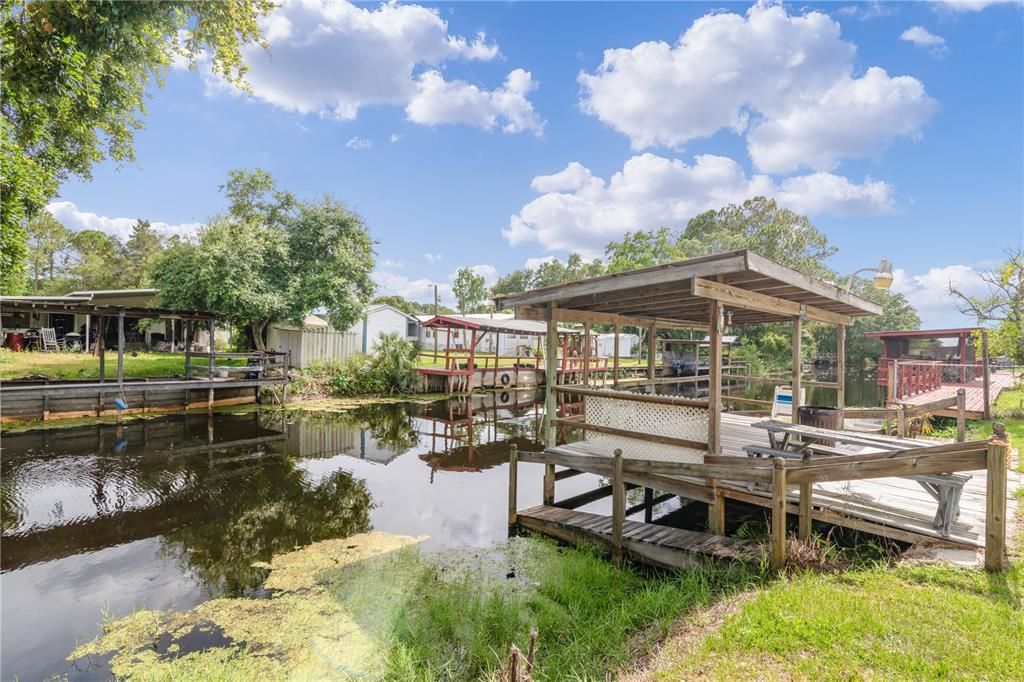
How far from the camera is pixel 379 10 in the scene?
9727 mm

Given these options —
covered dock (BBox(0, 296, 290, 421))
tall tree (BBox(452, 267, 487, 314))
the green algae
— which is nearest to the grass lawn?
covered dock (BBox(0, 296, 290, 421))

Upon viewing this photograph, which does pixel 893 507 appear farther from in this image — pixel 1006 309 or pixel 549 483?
pixel 1006 309

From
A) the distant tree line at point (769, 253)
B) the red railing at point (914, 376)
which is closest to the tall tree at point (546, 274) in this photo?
the distant tree line at point (769, 253)

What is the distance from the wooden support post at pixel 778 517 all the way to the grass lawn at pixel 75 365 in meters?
18.9

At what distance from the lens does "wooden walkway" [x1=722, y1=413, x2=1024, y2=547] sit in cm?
415

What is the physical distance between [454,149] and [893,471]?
939 inches

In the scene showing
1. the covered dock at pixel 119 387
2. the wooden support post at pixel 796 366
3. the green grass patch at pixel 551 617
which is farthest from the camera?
the covered dock at pixel 119 387

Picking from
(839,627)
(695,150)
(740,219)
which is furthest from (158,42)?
(740,219)

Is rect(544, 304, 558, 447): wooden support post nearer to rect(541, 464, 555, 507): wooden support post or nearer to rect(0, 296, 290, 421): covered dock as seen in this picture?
rect(541, 464, 555, 507): wooden support post

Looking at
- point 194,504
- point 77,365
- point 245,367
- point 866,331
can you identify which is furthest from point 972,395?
point 866,331

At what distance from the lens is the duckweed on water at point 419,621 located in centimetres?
345

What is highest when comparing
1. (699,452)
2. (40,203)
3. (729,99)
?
(729,99)

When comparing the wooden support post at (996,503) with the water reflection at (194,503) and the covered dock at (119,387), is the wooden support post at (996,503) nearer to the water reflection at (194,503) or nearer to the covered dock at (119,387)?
the water reflection at (194,503)

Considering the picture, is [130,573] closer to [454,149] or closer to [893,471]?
[893,471]
